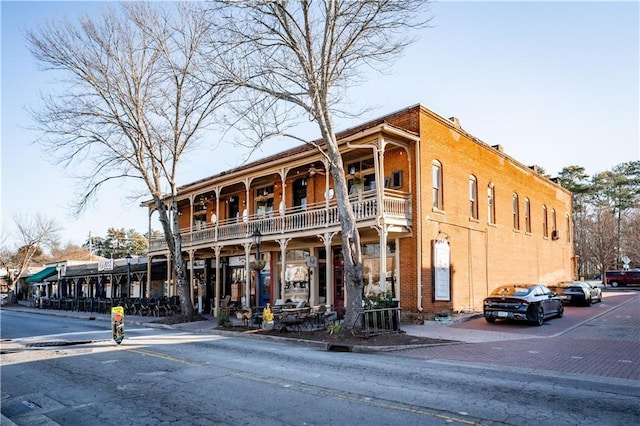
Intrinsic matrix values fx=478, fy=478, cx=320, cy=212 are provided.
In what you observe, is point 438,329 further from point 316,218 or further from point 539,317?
point 316,218

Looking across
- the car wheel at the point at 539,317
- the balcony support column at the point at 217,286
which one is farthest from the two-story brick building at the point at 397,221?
the car wheel at the point at 539,317

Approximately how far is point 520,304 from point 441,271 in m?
3.23

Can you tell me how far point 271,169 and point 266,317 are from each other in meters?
8.00

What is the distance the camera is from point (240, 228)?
24.2 meters

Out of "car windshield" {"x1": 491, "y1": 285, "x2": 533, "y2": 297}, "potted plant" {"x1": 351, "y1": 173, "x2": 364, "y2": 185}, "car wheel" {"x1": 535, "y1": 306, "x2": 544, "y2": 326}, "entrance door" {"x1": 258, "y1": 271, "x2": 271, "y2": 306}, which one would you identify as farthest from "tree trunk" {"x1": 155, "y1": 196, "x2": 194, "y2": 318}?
"car wheel" {"x1": 535, "y1": 306, "x2": 544, "y2": 326}

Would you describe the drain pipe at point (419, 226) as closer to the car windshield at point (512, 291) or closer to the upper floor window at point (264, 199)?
the car windshield at point (512, 291)

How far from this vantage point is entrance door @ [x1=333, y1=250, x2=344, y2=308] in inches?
845

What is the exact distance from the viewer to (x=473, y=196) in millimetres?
22391

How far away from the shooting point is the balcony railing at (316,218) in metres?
17.5

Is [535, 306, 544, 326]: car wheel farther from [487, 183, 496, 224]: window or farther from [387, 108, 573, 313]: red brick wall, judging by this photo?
[487, 183, 496, 224]: window

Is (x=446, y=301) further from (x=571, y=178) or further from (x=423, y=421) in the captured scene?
(x=571, y=178)

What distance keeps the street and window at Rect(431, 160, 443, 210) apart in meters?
7.66

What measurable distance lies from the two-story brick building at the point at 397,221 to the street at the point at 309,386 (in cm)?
599

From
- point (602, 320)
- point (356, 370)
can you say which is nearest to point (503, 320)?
point (602, 320)
